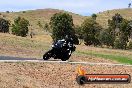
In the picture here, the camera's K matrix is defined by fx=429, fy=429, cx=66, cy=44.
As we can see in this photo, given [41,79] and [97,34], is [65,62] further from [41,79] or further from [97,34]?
[97,34]

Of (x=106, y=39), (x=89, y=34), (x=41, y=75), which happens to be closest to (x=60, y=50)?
(x=41, y=75)

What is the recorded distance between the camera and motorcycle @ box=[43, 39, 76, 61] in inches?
1228

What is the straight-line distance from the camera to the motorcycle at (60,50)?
1228 inches

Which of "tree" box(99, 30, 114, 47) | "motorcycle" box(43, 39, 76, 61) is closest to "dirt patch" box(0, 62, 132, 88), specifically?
"motorcycle" box(43, 39, 76, 61)

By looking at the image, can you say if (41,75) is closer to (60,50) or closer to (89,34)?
(60,50)

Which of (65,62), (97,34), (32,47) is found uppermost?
(65,62)

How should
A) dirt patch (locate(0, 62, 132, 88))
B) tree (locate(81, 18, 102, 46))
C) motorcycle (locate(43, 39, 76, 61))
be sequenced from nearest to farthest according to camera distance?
dirt patch (locate(0, 62, 132, 88)) → motorcycle (locate(43, 39, 76, 61)) → tree (locate(81, 18, 102, 46))

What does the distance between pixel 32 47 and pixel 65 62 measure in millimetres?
23428

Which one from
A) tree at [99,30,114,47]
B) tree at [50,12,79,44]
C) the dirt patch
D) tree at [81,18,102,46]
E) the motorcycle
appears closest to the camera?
the dirt patch

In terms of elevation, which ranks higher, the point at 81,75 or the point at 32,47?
the point at 81,75

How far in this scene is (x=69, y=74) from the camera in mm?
28859

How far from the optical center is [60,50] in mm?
31406

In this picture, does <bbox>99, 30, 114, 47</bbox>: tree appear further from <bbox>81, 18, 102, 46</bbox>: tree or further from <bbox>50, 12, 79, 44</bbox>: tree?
<bbox>50, 12, 79, 44</bbox>: tree

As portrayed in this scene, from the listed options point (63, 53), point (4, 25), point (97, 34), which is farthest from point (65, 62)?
point (4, 25)
